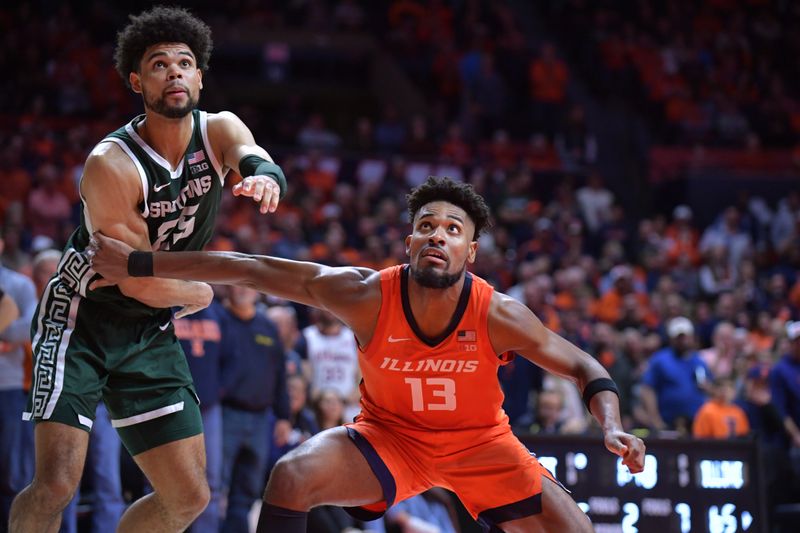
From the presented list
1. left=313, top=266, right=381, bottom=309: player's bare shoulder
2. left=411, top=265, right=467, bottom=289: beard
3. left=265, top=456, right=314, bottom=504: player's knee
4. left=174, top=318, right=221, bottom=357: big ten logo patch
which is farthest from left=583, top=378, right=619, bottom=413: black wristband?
left=174, top=318, right=221, bottom=357: big ten logo patch

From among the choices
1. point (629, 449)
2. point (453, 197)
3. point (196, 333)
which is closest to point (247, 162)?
point (453, 197)

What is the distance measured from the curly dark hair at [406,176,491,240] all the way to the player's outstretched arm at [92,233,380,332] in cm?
44

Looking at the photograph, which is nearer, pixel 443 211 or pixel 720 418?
pixel 443 211

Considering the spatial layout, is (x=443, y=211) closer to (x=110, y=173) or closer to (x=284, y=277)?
(x=284, y=277)

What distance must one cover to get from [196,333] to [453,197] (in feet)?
12.1

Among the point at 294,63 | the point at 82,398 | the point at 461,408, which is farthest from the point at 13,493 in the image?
the point at 294,63

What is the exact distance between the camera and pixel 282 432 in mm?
8859

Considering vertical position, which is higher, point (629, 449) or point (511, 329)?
point (511, 329)

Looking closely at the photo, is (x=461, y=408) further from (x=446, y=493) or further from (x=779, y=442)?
(x=779, y=442)

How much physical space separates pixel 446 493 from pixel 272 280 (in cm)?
388

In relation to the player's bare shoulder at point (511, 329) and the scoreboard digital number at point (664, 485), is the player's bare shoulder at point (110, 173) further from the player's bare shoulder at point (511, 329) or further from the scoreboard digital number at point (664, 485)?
the scoreboard digital number at point (664, 485)

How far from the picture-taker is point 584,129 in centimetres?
1766

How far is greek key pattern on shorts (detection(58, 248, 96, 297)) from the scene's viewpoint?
4.74 m

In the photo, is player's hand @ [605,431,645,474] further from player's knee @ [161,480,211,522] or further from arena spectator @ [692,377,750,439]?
arena spectator @ [692,377,750,439]
